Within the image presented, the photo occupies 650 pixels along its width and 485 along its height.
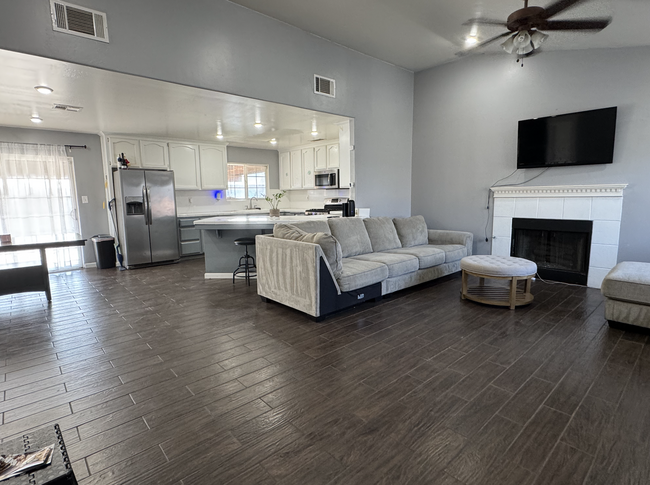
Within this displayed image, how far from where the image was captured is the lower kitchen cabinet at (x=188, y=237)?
6836mm

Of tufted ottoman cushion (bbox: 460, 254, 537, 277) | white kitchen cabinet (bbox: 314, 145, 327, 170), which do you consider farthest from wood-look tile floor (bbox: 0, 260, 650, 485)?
white kitchen cabinet (bbox: 314, 145, 327, 170)

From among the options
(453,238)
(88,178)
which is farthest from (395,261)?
(88,178)

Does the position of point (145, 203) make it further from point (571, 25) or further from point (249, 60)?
point (571, 25)

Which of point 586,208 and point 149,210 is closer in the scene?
point 586,208

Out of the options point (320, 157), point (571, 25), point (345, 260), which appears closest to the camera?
point (571, 25)

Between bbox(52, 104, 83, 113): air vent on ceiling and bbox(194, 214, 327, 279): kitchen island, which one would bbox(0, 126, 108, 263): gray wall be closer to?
bbox(52, 104, 83, 113): air vent on ceiling

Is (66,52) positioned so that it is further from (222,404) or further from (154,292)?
(222,404)

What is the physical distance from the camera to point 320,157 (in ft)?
24.5

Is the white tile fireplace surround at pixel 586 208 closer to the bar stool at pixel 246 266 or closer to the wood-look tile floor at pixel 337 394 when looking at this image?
the wood-look tile floor at pixel 337 394

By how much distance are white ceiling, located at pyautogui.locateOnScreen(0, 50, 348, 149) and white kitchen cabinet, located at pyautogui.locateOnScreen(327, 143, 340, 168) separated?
33cm

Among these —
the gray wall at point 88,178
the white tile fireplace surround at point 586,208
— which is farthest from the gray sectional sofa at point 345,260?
→ the gray wall at point 88,178

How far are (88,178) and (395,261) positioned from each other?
19.1 ft

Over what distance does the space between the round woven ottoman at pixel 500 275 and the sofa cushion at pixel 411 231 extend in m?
1.25

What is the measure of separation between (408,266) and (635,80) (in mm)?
3427
